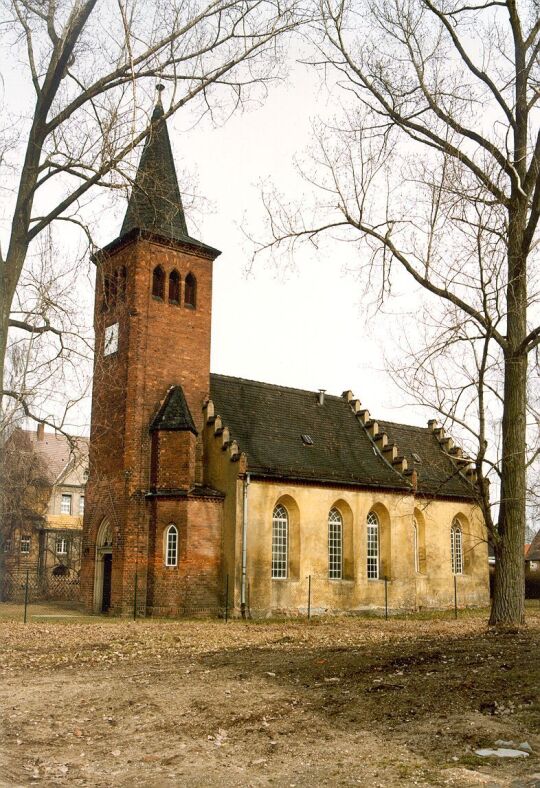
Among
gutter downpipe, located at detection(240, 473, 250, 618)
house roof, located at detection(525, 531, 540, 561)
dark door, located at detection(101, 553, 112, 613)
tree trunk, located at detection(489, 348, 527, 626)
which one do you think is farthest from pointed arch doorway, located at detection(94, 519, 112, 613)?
house roof, located at detection(525, 531, 540, 561)

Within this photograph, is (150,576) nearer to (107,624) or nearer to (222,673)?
(107,624)

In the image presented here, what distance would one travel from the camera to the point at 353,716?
8.29 metres

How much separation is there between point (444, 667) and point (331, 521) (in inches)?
803

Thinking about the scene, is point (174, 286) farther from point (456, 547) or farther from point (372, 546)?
point (456, 547)

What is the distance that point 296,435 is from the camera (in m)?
31.9

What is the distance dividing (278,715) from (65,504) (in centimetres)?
4926

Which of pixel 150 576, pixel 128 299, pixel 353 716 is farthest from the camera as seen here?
pixel 128 299

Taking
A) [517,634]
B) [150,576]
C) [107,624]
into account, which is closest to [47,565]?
[150,576]

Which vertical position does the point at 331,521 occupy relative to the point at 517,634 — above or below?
above

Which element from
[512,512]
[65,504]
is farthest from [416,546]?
→ [65,504]

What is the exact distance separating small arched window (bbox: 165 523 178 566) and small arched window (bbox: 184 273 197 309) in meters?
8.86

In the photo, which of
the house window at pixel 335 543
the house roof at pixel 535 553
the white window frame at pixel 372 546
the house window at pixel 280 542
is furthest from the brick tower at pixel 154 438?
the house roof at pixel 535 553

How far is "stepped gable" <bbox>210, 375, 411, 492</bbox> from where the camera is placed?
29406 mm

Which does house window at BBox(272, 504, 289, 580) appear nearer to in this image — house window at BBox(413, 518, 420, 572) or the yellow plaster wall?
the yellow plaster wall
